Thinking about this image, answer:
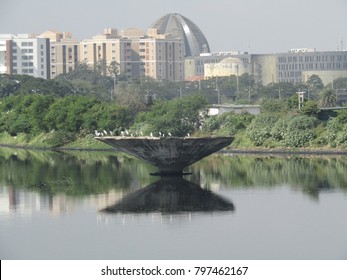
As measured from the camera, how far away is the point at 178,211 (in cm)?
3950

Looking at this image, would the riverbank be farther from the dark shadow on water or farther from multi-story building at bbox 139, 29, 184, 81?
multi-story building at bbox 139, 29, 184, 81

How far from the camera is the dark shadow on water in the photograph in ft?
131

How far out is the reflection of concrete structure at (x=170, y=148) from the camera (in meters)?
48.5

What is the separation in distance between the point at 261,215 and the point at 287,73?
130257 mm

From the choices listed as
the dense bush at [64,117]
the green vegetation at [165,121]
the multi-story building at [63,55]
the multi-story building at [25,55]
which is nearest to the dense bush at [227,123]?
the green vegetation at [165,121]

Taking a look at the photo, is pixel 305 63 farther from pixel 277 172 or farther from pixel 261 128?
pixel 277 172

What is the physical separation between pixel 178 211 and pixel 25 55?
411ft

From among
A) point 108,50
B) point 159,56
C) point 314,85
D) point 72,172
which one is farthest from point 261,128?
point 159,56

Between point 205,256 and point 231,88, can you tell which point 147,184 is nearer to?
point 205,256

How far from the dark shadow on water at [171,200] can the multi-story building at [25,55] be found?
116 metres

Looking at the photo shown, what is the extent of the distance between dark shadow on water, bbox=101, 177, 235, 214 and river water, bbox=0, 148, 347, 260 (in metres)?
0.03

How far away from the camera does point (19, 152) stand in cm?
7025

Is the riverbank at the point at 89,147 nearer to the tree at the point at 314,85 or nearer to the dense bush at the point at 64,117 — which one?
the dense bush at the point at 64,117

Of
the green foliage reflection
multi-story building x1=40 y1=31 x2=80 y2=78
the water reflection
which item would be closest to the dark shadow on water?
the green foliage reflection
